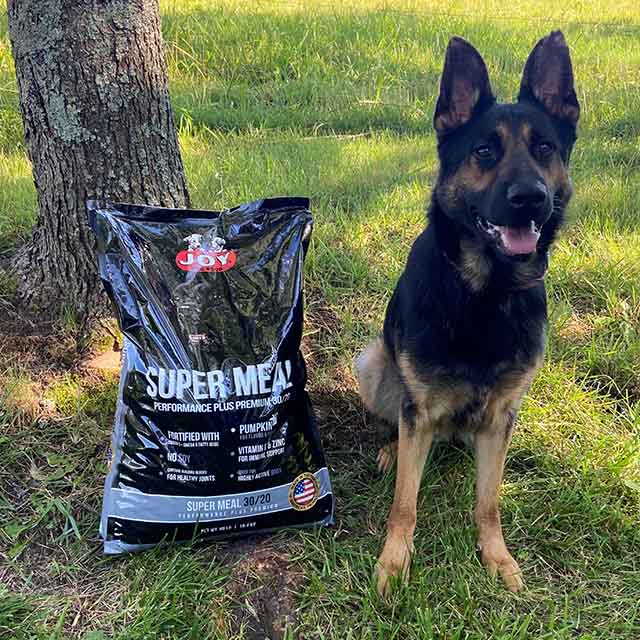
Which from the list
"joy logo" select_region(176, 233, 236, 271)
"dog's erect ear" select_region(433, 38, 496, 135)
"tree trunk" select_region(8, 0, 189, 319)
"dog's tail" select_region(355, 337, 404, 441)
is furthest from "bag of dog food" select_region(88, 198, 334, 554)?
"dog's erect ear" select_region(433, 38, 496, 135)

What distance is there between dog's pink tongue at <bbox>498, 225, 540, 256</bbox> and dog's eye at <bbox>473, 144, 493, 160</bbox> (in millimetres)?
250

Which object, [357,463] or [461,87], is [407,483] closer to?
[357,463]

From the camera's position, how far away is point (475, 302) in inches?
81.0

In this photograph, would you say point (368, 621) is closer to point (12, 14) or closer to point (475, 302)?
point (475, 302)

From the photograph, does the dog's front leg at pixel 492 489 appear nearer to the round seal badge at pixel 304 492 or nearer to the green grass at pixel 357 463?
the green grass at pixel 357 463

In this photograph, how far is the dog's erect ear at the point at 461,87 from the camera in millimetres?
2012

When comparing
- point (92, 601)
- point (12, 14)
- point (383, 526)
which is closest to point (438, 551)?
point (383, 526)

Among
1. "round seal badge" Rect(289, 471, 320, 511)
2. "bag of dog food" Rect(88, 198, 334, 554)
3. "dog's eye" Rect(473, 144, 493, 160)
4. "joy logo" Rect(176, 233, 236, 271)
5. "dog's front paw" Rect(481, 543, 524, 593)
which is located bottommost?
"dog's front paw" Rect(481, 543, 524, 593)

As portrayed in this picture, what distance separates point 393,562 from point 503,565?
369mm

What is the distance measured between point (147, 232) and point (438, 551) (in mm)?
1450

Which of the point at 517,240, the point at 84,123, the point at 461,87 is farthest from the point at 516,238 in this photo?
the point at 84,123

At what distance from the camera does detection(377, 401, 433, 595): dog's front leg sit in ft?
6.91

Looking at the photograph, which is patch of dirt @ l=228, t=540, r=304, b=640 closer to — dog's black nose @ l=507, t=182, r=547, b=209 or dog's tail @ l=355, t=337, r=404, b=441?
dog's tail @ l=355, t=337, r=404, b=441

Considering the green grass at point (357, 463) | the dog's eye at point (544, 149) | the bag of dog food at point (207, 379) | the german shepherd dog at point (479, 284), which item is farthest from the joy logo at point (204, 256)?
the dog's eye at point (544, 149)
